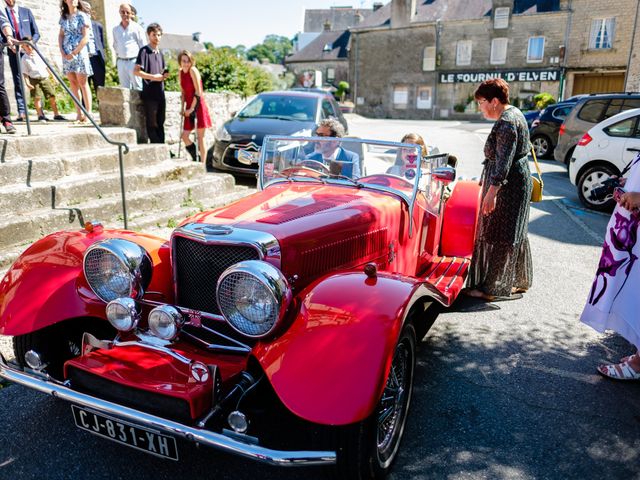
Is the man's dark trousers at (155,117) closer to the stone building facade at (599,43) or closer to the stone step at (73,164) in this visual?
the stone step at (73,164)

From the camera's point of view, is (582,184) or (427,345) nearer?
(427,345)

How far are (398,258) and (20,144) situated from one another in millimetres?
5046

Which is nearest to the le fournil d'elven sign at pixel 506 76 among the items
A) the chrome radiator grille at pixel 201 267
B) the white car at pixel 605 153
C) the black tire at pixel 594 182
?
the white car at pixel 605 153

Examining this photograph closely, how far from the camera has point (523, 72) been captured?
3525cm

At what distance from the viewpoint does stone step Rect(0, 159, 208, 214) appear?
18.4ft

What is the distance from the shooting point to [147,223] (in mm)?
6273

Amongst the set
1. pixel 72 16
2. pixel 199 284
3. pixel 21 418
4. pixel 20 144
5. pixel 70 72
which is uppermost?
pixel 72 16

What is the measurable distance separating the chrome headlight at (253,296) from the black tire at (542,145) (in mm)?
13378

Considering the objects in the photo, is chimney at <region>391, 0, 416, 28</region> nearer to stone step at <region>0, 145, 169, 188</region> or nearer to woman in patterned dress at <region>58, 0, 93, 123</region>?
woman in patterned dress at <region>58, 0, 93, 123</region>

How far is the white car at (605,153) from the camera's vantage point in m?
8.22

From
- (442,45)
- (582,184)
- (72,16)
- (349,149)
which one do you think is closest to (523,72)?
(442,45)

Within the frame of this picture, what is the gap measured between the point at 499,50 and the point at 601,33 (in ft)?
20.6

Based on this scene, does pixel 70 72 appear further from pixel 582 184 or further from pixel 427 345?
pixel 582 184

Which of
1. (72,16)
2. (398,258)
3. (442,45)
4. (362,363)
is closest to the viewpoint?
(362,363)
